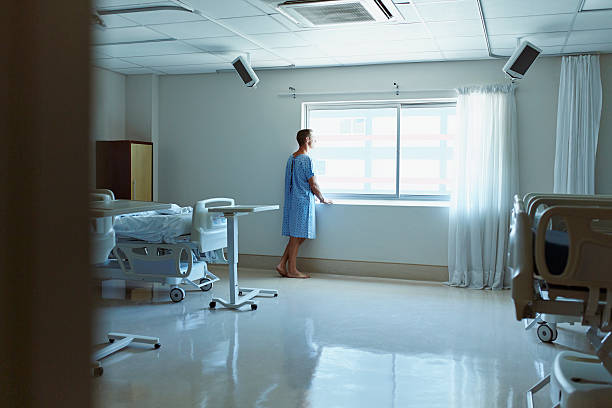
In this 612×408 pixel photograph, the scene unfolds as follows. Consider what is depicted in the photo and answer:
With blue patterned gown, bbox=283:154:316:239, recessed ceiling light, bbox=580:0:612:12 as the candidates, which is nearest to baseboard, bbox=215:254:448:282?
blue patterned gown, bbox=283:154:316:239

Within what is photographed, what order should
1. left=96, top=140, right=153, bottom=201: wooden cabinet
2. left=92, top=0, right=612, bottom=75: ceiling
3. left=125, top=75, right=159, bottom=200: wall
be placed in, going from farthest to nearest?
left=125, top=75, right=159, bottom=200: wall
left=96, top=140, right=153, bottom=201: wooden cabinet
left=92, top=0, right=612, bottom=75: ceiling

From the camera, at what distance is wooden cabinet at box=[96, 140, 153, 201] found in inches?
251

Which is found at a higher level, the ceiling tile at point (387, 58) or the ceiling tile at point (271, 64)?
the ceiling tile at point (271, 64)

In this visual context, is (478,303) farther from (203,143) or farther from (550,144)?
(203,143)

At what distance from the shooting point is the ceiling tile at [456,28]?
14.6 ft

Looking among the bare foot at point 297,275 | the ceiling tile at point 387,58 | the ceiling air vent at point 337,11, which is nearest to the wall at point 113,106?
the bare foot at point 297,275

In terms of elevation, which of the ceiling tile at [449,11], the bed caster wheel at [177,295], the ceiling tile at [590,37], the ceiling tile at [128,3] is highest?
the ceiling tile at [128,3]

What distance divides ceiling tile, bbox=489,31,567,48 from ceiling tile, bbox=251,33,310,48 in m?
1.69

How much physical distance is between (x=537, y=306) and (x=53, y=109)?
81.3 inches

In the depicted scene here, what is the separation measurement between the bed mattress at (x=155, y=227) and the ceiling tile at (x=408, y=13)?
7.61 feet

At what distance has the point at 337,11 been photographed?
163 inches

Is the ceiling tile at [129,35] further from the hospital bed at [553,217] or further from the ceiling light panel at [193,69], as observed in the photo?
the hospital bed at [553,217]

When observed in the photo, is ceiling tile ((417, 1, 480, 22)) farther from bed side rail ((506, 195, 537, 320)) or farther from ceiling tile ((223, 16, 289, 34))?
bed side rail ((506, 195, 537, 320))

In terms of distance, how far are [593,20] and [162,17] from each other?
3.32 m
